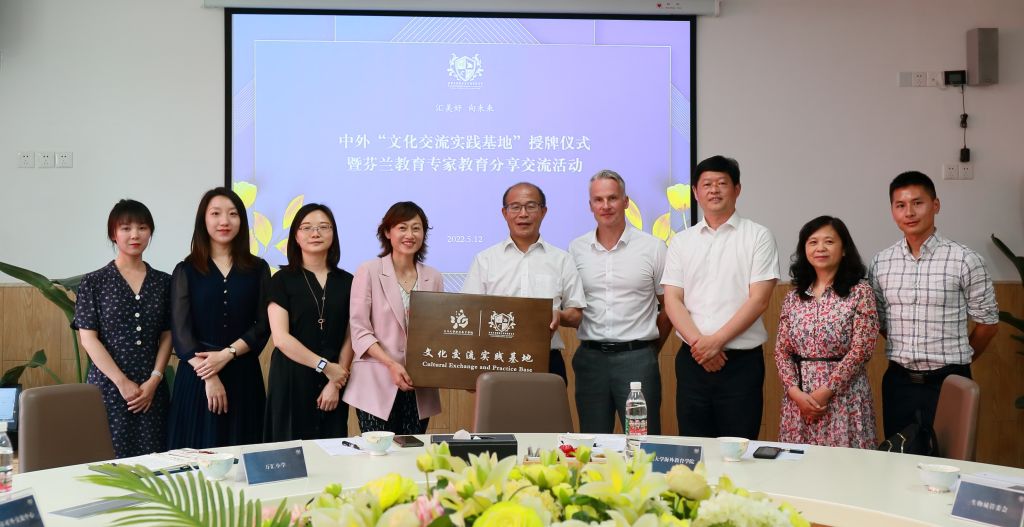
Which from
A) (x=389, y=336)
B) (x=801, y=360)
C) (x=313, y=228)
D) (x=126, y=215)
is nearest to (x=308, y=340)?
(x=389, y=336)

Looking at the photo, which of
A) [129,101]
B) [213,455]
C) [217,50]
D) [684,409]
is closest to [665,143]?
[684,409]

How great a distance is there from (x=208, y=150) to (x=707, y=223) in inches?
122

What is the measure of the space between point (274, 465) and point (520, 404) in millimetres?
1176

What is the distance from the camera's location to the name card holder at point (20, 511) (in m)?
1.45

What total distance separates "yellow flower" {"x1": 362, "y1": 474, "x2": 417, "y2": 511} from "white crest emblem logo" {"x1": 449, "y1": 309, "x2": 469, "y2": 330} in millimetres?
2407

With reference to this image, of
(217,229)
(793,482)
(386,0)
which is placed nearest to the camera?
(793,482)

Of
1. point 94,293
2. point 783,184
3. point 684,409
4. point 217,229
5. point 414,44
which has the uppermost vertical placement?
point 414,44

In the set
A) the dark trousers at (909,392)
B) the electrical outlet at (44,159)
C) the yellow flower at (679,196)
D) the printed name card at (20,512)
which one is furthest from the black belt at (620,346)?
the electrical outlet at (44,159)

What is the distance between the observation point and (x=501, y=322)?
3.51m

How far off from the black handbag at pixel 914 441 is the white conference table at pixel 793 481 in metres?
0.56

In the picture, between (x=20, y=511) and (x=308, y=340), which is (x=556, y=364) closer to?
(x=308, y=340)

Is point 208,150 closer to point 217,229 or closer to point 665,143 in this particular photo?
point 217,229

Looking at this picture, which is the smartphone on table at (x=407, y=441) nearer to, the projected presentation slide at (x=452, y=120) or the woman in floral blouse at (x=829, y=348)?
the woman in floral blouse at (x=829, y=348)

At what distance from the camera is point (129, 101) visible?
528 cm
